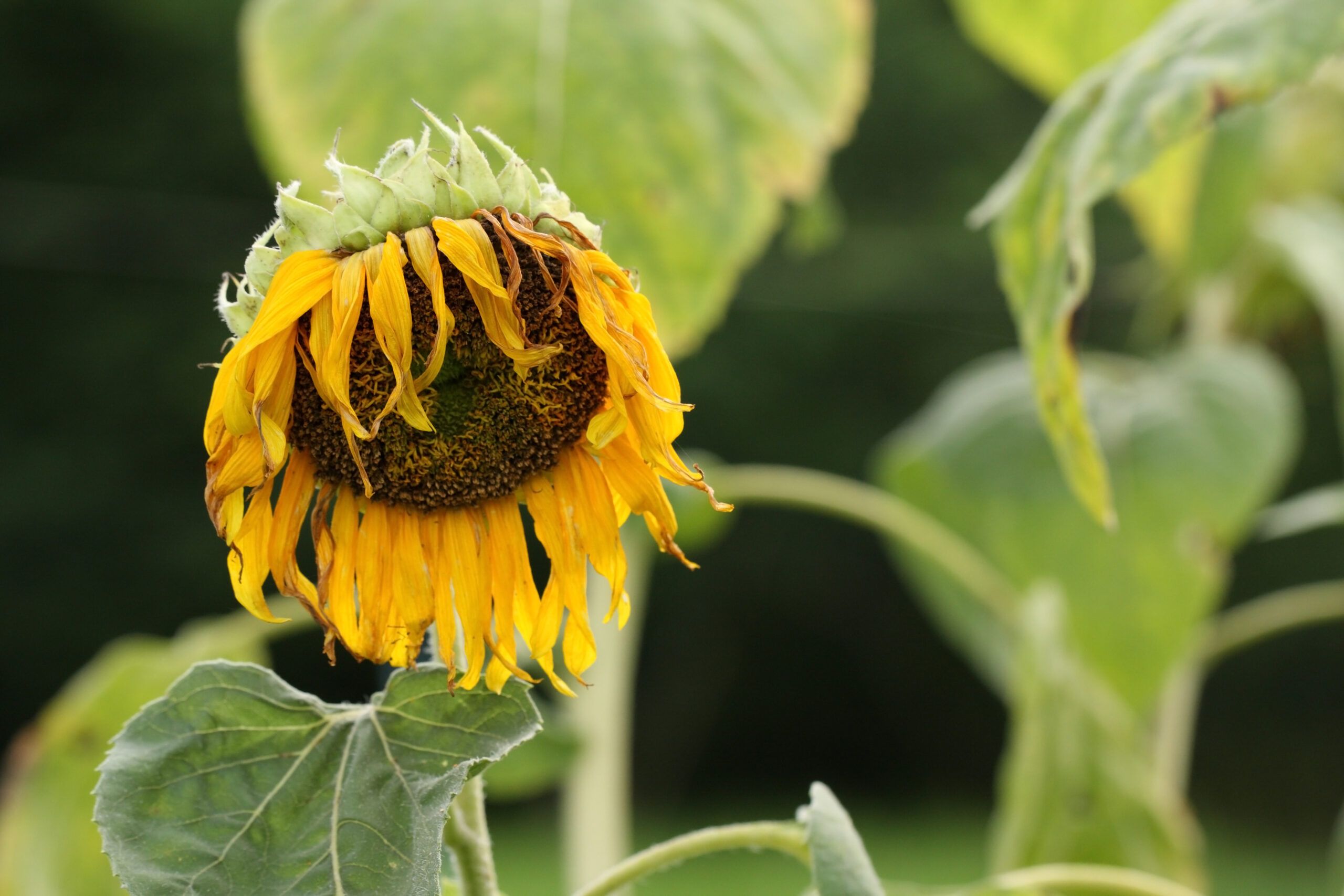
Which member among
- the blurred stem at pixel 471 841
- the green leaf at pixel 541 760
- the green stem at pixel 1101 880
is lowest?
the green stem at pixel 1101 880

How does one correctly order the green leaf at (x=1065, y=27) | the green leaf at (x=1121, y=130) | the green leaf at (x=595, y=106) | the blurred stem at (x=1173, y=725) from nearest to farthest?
the green leaf at (x=1121, y=130), the green leaf at (x=595, y=106), the green leaf at (x=1065, y=27), the blurred stem at (x=1173, y=725)

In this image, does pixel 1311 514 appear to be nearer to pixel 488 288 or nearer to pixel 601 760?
pixel 601 760

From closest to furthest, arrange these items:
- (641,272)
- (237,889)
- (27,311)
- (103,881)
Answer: (237,889) < (641,272) < (103,881) < (27,311)

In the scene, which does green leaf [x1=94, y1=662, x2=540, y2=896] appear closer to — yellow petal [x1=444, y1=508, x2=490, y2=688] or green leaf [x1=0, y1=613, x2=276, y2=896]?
yellow petal [x1=444, y1=508, x2=490, y2=688]

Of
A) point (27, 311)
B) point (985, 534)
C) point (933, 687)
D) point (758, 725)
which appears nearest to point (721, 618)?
point (758, 725)

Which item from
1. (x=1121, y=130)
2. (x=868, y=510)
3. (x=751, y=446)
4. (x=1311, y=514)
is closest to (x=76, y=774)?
(x=868, y=510)

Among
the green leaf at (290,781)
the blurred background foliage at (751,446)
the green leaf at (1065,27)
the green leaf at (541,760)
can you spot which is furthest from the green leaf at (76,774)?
the blurred background foliage at (751,446)

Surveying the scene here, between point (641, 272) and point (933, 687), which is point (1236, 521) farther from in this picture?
point (933, 687)

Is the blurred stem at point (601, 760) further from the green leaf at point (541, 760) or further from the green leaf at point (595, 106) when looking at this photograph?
the green leaf at point (595, 106)
